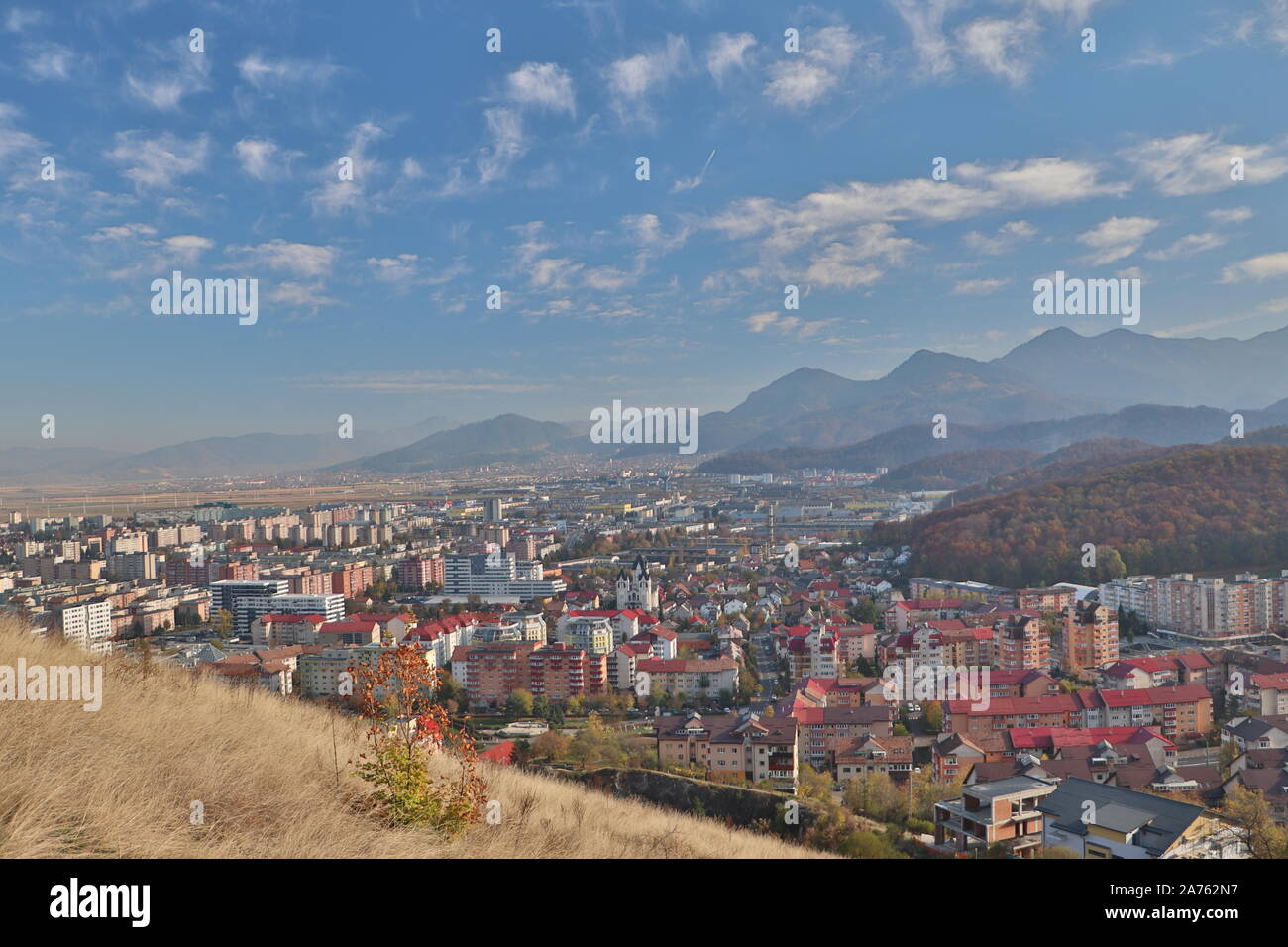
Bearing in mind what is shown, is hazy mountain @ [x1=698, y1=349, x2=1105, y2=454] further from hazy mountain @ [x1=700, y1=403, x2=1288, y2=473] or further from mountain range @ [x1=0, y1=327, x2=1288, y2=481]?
hazy mountain @ [x1=700, y1=403, x2=1288, y2=473]

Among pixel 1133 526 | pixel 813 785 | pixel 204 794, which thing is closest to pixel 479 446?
pixel 1133 526

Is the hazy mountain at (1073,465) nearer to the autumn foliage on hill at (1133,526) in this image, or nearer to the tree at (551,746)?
the autumn foliage on hill at (1133,526)

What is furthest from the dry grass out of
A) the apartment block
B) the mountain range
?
the mountain range

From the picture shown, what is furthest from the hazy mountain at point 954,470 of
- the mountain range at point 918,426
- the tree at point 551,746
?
the tree at point 551,746

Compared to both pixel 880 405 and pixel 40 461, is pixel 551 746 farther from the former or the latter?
pixel 880 405

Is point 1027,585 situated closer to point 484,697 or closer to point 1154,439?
point 484,697
